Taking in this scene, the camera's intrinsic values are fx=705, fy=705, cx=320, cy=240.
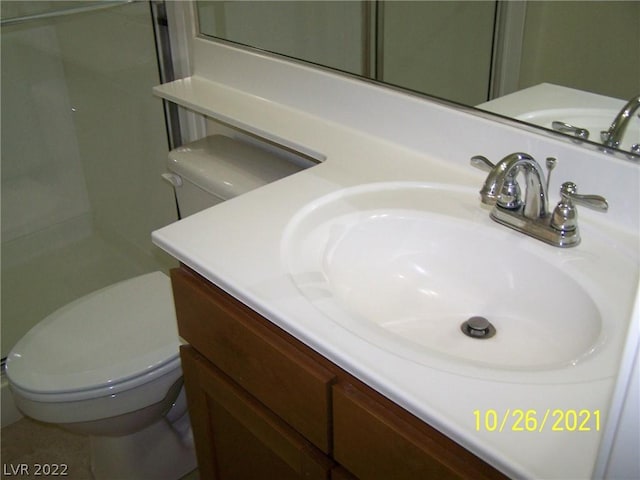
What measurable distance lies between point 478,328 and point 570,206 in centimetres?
22

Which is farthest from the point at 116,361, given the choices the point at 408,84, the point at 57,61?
the point at 57,61

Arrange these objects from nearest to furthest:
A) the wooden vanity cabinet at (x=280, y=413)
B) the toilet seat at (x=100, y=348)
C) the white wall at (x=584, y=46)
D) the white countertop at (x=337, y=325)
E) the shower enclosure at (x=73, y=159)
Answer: the white countertop at (x=337, y=325), the wooden vanity cabinet at (x=280, y=413), the white wall at (x=584, y=46), the toilet seat at (x=100, y=348), the shower enclosure at (x=73, y=159)

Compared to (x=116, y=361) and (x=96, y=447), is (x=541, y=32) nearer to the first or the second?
(x=116, y=361)

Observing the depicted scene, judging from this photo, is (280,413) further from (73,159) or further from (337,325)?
(73,159)

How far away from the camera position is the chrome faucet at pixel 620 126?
1063 millimetres

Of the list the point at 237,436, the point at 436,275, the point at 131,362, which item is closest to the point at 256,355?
the point at 237,436

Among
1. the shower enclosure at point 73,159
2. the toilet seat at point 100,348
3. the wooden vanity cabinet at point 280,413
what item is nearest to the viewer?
the wooden vanity cabinet at point 280,413

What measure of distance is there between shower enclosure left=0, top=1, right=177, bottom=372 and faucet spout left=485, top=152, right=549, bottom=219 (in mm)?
1329

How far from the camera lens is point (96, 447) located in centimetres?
170

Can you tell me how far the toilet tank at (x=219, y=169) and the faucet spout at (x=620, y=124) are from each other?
694 mm

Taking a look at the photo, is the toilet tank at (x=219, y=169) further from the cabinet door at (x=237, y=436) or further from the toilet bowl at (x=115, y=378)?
the cabinet door at (x=237, y=436)
